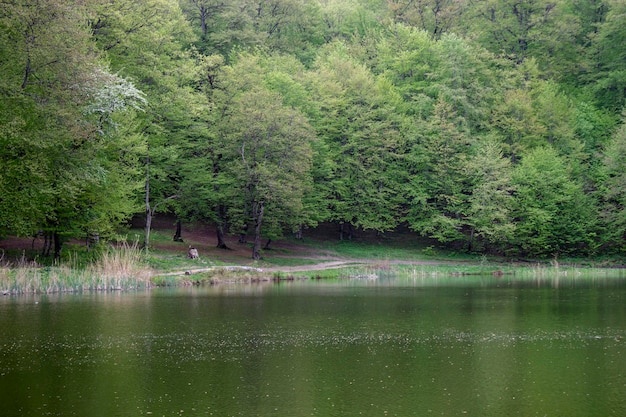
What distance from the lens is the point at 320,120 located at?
51.9 meters

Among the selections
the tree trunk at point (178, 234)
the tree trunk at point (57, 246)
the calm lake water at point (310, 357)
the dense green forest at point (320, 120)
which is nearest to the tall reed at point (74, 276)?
the tree trunk at point (57, 246)

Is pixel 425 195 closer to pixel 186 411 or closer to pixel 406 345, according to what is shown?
pixel 406 345

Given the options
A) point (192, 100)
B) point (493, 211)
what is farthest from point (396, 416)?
point (493, 211)

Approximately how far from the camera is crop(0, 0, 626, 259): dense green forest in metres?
31.4

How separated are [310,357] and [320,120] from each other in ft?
124

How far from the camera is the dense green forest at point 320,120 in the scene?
31359mm

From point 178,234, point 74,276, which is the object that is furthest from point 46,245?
point 178,234

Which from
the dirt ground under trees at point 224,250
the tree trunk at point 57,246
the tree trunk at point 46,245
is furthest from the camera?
the dirt ground under trees at point 224,250

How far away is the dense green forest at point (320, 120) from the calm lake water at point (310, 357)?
404 inches

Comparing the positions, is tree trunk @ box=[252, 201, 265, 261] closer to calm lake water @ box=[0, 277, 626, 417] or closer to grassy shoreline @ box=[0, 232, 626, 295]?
grassy shoreline @ box=[0, 232, 626, 295]

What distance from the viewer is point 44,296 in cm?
2758

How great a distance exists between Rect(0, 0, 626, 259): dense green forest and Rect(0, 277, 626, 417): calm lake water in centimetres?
1027

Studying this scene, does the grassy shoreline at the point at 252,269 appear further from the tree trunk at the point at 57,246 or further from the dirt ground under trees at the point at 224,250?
the tree trunk at the point at 57,246

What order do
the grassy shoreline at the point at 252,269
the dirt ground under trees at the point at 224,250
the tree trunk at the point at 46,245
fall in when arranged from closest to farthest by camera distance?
the grassy shoreline at the point at 252,269, the tree trunk at the point at 46,245, the dirt ground under trees at the point at 224,250
